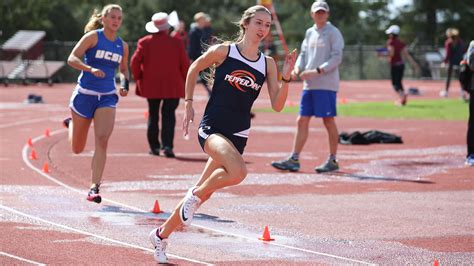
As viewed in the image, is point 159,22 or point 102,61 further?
point 159,22

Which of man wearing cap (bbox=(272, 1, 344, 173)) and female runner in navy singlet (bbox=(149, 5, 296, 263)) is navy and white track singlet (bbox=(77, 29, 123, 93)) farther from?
female runner in navy singlet (bbox=(149, 5, 296, 263))

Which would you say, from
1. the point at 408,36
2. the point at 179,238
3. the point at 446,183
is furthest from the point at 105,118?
the point at 408,36

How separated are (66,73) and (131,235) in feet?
126

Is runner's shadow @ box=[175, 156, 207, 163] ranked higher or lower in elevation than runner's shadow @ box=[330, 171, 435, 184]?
lower

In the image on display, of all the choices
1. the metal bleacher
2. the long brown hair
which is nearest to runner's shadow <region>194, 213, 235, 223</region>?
the long brown hair

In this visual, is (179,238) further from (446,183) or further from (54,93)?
(54,93)

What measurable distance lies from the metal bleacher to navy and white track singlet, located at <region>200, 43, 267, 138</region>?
1259 inches

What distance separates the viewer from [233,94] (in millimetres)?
8695

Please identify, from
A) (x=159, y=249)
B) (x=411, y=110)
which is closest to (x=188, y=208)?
(x=159, y=249)

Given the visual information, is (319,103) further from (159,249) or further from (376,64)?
(376,64)

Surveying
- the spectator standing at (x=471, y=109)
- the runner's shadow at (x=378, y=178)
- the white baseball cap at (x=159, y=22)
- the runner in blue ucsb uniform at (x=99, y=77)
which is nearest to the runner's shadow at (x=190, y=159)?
the white baseball cap at (x=159, y=22)

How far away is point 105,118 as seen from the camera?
1189 centimetres

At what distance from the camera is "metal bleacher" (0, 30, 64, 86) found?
40750 mm

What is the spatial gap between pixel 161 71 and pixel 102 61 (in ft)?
14.9
